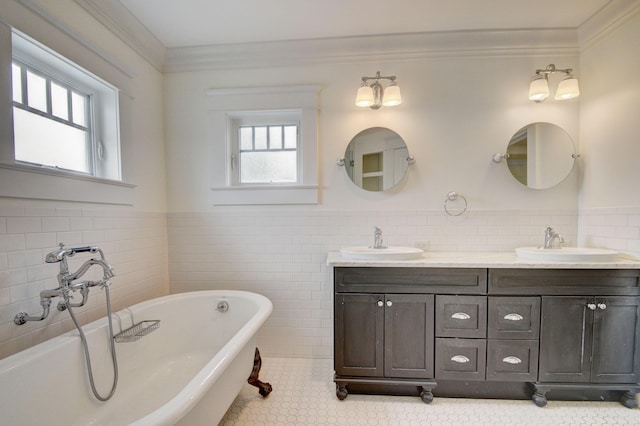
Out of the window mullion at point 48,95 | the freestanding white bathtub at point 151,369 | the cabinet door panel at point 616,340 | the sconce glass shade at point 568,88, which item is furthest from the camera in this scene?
the sconce glass shade at point 568,88

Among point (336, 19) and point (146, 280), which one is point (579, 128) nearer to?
point (336, 19)

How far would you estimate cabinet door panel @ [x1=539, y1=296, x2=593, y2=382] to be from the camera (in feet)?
5.42

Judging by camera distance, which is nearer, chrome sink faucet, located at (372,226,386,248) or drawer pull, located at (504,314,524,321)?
drawer pull, located at (504,314,524,321)

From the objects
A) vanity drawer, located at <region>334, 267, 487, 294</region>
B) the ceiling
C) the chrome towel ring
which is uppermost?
the ceiling

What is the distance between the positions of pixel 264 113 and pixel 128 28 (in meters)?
1.05

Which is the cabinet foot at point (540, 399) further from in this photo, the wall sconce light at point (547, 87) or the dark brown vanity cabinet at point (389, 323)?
the wall sconce light at point (547, 87)

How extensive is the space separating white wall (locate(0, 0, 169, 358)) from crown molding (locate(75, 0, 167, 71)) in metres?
0.04

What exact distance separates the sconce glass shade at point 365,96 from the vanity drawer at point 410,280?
1232 millimetres

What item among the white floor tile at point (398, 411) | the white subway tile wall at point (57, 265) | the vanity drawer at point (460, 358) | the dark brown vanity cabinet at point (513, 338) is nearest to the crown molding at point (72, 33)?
the white subway tile wall at point (57, 265)

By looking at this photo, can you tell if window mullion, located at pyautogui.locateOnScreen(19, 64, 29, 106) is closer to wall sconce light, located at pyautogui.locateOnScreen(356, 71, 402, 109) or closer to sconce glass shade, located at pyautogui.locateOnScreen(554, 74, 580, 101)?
wall sconce light, located at pyautogui.locateOnScreen(356, 71, 402, 109)

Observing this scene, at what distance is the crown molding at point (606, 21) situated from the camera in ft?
5.64

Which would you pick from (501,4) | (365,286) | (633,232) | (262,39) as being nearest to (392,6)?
(501,4)

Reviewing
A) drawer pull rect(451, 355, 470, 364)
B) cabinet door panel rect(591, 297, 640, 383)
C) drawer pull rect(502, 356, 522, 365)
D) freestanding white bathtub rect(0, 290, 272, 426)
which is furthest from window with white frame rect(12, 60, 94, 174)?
cabinet door panel rect(591, 297, 640, 383)

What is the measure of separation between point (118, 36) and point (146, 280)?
175cm
